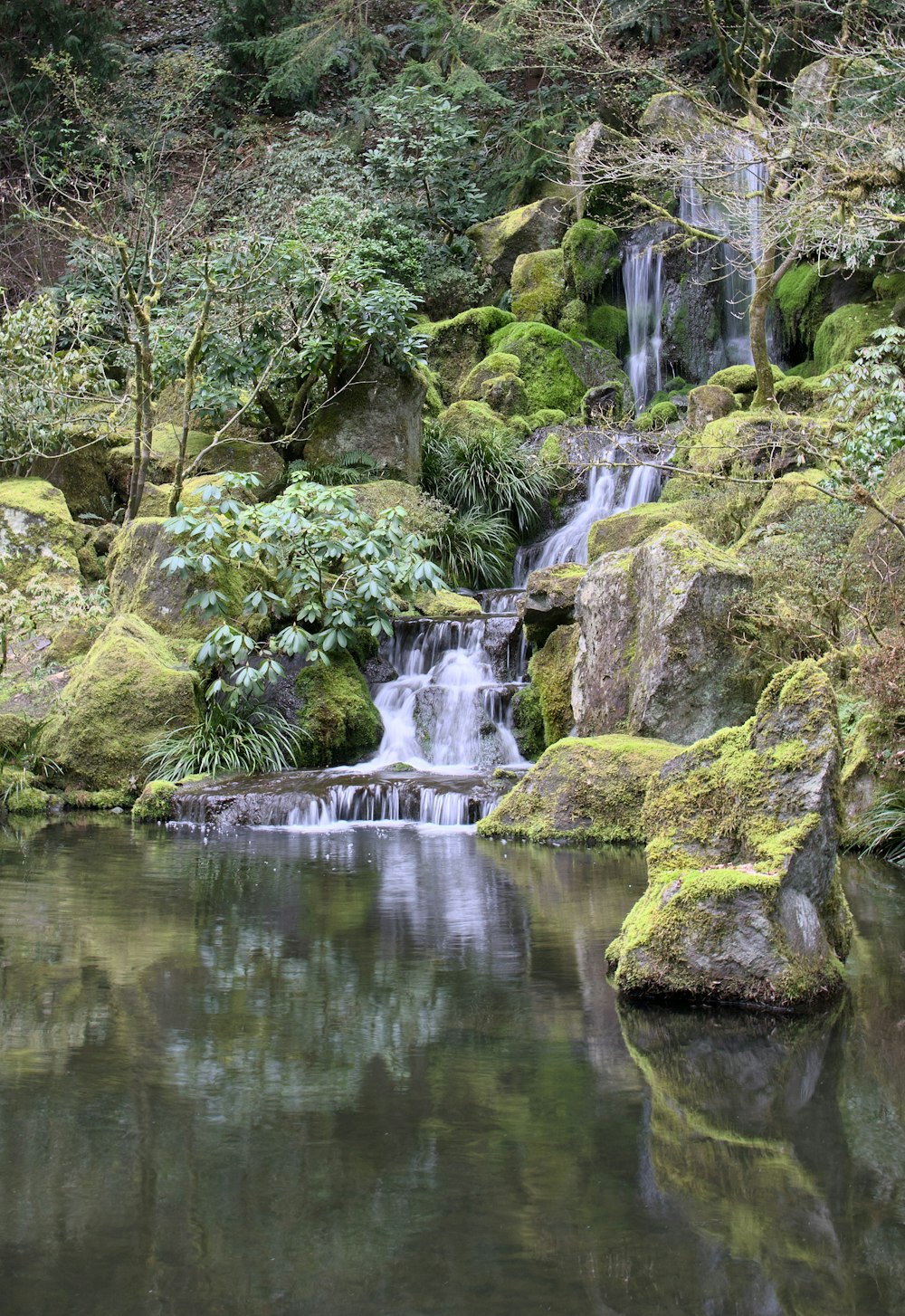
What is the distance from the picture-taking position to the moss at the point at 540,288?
23266 millimetres

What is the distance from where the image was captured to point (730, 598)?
10.8 metres

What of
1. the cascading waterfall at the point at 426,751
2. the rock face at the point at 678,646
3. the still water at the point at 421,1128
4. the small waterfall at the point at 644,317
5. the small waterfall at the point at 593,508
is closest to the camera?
the still water at the point at 421,1128

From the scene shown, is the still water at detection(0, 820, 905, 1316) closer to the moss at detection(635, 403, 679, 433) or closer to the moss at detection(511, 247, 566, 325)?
the moss at detection(635, 403, 679, 433)

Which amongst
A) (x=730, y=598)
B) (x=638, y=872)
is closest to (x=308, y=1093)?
(x=638, y=872)

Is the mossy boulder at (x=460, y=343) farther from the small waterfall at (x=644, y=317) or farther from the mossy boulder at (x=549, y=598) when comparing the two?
the mossy boulder at (x=549, y=598)

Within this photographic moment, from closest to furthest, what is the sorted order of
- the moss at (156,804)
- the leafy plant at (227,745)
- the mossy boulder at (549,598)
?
1. the moss at (156,804)
2. the leafy plant at (227,745)
3. the mossy boulder at (549,598)

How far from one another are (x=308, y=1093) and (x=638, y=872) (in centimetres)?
447

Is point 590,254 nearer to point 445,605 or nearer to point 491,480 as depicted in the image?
point 491,480

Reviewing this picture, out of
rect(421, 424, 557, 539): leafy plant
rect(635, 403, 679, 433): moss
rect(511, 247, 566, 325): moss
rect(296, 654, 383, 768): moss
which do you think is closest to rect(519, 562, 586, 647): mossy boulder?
rect(296, 654, 383, 768): moss

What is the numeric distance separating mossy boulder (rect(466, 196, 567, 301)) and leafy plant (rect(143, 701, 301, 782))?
14453 mm

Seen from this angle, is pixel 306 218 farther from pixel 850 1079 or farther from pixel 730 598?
pixel 850 1079

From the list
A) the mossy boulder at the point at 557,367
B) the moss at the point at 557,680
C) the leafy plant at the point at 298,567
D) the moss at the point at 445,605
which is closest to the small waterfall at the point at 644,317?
the mossy boulder at the point at 557,367

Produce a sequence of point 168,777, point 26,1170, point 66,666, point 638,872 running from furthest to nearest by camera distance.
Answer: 1. point 66,666
2. point 168,777
3. point 638,872
4. point 26,1170

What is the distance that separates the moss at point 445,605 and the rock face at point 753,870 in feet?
29.8
